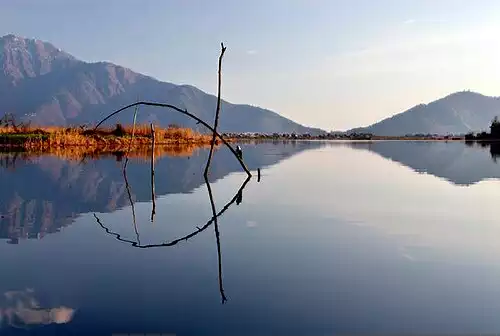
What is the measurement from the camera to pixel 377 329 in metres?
6.72

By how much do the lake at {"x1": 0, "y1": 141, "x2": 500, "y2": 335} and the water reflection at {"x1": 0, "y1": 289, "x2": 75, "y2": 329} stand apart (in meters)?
0.03

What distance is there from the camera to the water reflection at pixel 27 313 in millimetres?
6961

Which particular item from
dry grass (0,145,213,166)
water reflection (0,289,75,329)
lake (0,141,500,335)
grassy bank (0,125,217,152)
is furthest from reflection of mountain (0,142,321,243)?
grassy bank (0,125,217,152)

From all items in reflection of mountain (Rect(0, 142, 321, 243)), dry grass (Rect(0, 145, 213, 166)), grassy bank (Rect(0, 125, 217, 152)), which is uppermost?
grassy bank (Rect(0, 125, 217, 152))

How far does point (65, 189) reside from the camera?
23297 millimetres

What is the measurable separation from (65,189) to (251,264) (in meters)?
15.9

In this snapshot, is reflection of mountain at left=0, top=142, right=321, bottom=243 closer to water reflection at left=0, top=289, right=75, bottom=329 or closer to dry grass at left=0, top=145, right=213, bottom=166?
dry grass at left=0, top=145, right=213, bottom=166

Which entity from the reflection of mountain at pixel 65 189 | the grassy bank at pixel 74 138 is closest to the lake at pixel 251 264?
the reflection of mountain at pixel 65 189

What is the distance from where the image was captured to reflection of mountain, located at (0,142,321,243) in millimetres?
15102

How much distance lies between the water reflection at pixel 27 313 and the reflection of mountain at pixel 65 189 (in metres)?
4.86

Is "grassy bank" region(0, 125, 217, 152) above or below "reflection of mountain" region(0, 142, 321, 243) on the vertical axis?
above

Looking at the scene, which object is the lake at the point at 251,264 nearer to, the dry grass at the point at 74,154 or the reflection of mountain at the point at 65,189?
the reflection of mountain at the point at 65,189

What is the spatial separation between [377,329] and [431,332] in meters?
0.68

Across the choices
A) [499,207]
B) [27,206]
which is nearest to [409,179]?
[499,207]
